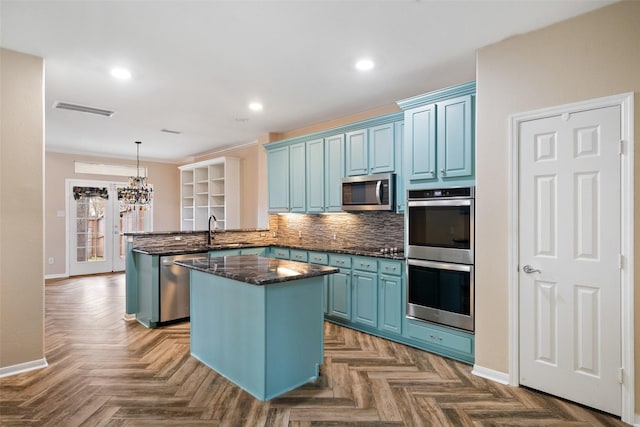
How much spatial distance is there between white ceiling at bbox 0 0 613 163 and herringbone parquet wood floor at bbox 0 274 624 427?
2650mm

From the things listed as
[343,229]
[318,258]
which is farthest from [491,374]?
[343,229]

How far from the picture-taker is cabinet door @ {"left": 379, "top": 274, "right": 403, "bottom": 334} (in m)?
3.66

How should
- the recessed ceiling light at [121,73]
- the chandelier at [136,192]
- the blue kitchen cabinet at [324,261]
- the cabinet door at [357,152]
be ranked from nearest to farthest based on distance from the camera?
the recessed ceiling light at [121,73] < the cabinet door at [357,152] < the blue kitchen cabinet at [324,261] < the chandelier at [136,192]

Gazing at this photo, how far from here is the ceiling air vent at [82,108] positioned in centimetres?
436

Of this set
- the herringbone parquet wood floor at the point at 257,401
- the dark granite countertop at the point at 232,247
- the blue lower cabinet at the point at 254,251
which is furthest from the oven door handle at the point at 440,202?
the blue lower cabinet at the point at 254,251

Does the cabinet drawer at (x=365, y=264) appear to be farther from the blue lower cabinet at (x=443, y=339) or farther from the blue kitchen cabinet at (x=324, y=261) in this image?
the blue lower cabinet at (x=443, y=339)

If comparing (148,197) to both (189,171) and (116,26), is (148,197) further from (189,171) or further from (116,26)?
(116,26)

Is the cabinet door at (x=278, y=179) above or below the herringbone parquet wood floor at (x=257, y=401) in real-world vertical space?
above

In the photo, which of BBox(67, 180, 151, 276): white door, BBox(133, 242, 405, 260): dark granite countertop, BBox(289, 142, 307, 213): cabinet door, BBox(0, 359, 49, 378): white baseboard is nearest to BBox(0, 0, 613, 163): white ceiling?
BBox(289, 142, 307, 213): cabinet door

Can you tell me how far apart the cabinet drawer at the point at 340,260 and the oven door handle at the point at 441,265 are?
0.82 meters

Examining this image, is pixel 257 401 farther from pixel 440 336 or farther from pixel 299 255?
pixel 299 255

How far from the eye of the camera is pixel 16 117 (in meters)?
2.96

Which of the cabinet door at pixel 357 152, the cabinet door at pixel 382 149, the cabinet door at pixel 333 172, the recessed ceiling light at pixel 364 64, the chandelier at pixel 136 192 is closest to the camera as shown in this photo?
the recessed ceiling light at pixel 364 64

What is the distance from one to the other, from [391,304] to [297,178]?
2304 millimetres
